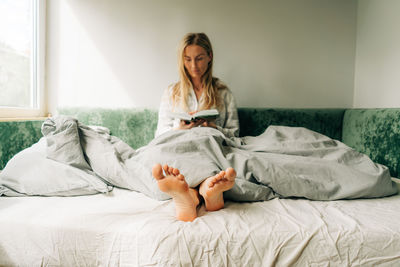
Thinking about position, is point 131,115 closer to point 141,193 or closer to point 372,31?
point 141,193

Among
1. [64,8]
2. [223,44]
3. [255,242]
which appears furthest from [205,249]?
[64,8]

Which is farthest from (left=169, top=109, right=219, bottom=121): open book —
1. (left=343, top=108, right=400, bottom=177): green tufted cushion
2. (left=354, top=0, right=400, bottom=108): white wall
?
(left=354, top=0, right=400, bottom=108): white wall

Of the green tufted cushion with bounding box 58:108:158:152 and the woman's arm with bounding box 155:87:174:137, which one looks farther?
the green tufted cushion with bounding box 58:108:158:152

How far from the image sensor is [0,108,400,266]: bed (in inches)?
25.0

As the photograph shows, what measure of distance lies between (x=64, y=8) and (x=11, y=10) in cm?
38

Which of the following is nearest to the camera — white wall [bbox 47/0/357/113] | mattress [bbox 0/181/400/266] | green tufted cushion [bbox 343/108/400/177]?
mattress [bbox 0/181/400/266]

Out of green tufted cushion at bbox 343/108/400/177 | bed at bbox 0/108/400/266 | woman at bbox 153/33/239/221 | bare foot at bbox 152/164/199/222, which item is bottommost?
bed at bbox 0/108/400/266

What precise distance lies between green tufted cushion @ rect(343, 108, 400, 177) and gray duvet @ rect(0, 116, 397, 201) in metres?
0.23

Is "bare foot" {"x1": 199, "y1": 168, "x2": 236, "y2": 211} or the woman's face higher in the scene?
the woman's face

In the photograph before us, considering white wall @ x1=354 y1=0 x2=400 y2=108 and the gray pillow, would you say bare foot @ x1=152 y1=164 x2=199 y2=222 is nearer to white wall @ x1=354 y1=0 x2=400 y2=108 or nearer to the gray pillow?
the gray pillow

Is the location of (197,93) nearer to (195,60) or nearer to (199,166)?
(195,60)

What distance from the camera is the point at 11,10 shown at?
1533 mm

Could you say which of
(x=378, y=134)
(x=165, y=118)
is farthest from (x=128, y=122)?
(x=378, y=134)

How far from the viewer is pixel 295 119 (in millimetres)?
1602
